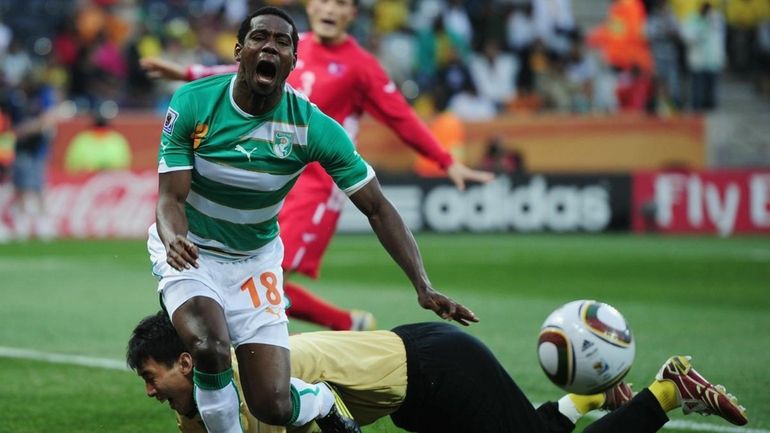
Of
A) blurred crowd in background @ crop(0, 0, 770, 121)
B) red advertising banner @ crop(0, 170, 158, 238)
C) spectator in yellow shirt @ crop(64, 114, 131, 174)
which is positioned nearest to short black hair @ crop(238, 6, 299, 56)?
red advertising banner @ crop(0, 170, 158, 238)

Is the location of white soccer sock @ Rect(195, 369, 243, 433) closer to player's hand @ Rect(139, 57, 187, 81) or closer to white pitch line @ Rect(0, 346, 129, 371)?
player's hand @ Rect(139, 57, 187, 81)

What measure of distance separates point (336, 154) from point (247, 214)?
1.62 feet

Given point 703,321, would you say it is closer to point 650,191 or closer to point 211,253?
point 211,253

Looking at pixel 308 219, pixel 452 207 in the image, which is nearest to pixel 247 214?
pixel 308 219

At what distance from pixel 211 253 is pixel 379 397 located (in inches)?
39.7

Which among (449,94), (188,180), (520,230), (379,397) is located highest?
(188,180)

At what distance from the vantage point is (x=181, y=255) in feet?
17.6

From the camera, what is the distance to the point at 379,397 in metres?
6.06

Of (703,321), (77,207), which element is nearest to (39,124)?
(77,207)

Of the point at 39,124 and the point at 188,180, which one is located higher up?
the point at 188,180

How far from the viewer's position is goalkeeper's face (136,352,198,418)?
576 cm

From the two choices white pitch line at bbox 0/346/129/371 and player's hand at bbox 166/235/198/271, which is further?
white pitch line at bbox 0/346/129/371

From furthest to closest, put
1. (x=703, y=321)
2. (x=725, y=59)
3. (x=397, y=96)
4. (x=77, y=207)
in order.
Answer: (x=725, y=59)
(x=77, y=207)
(x=703, y=321)
(x=397, y=96)

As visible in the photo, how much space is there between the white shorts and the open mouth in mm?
860
